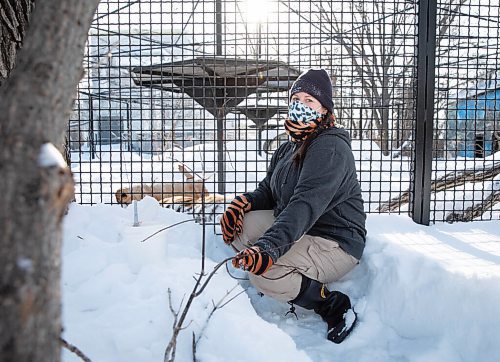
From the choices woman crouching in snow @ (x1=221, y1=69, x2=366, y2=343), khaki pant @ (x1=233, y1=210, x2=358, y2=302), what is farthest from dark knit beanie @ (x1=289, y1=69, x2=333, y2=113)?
khaki pant @ (x1=233, y1=210, x2=358, y2=302)

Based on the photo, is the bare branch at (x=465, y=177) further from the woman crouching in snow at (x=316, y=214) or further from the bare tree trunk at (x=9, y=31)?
the bare tree trunk at (x=9, y=31)

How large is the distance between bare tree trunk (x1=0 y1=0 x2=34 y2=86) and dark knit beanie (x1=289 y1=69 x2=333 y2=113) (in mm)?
1475

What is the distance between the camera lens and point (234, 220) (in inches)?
130

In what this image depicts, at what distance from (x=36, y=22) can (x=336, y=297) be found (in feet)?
7.48

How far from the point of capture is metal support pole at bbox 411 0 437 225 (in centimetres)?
385

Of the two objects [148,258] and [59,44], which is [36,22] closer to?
[59,44]

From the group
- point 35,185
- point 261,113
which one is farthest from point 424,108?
point 261,113

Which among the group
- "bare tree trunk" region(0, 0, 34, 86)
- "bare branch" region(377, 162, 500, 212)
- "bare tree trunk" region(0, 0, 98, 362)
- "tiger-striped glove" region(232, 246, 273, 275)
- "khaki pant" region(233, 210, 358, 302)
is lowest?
"khaki pant" region(233, 210, 358, 302)

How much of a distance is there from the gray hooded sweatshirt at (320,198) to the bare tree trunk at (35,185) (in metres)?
1.49

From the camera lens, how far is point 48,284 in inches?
35.1

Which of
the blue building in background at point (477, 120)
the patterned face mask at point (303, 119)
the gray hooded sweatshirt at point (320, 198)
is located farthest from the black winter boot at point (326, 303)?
the blue building in background at point (477, 120)

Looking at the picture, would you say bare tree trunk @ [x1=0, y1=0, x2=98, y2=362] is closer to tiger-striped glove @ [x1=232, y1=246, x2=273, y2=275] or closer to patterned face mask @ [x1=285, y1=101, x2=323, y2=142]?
tiger-striped glove @ [x1=232, y1=246, x2=273, y2=275]

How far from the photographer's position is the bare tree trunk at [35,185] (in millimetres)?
848

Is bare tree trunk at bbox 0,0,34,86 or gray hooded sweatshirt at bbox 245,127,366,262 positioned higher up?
bare tree trunk at bbox 0,0,34,86
